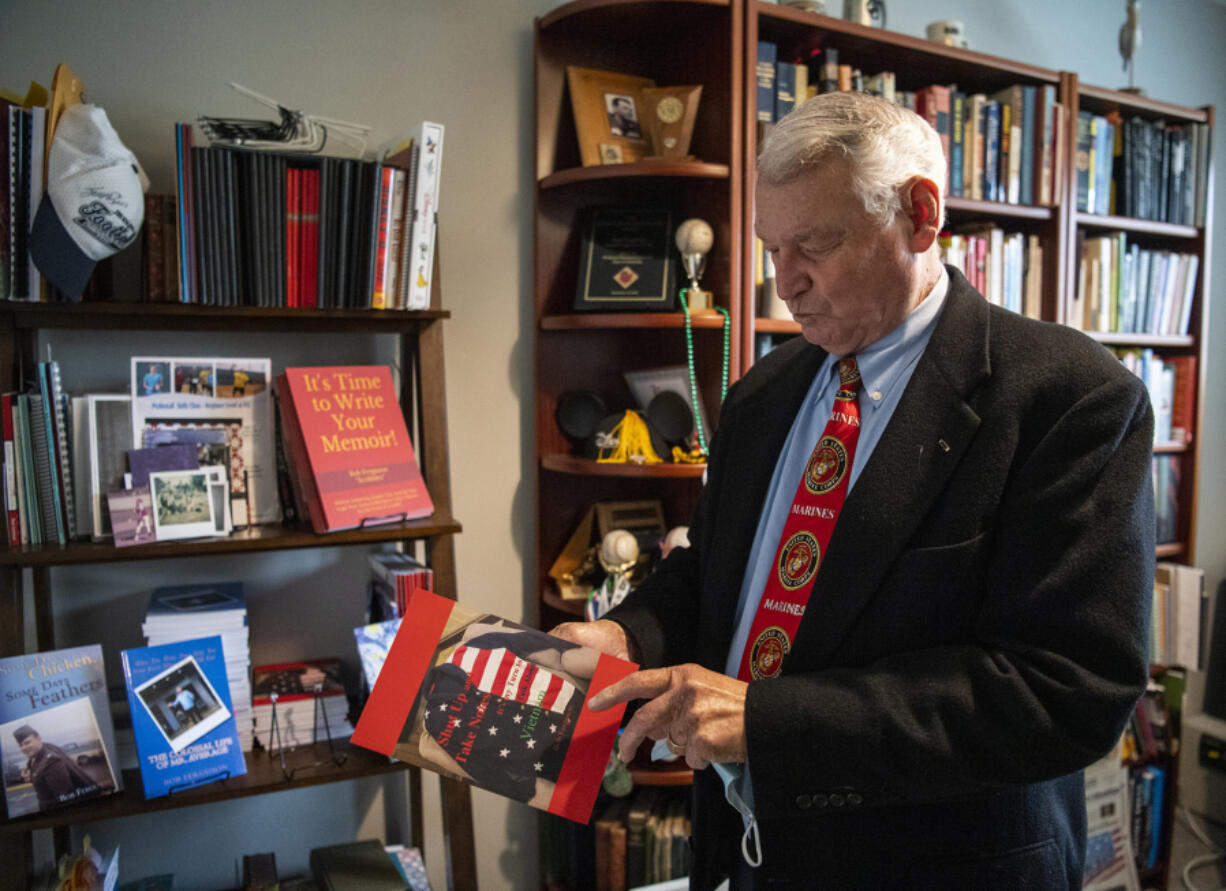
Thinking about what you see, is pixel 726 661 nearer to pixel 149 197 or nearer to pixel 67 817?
pixel 67 817

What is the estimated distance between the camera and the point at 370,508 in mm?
1763

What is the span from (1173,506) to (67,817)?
318cm

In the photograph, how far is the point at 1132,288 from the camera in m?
2.72

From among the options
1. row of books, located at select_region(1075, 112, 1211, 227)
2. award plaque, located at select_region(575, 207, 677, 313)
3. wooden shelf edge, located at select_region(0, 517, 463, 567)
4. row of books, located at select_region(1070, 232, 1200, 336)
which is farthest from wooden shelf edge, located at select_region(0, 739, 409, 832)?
row of books, located at select_region(1075, 112, 1211, 227)

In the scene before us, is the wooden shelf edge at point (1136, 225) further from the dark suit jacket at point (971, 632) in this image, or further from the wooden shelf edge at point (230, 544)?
the wooden shelf edge at point (230, 544)

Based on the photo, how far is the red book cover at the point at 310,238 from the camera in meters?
1.72

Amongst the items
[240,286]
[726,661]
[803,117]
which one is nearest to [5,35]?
A: [240,286]

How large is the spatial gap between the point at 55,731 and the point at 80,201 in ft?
3.12

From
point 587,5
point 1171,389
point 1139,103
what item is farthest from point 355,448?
point 1171,389

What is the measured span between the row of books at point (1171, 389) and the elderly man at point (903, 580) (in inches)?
80.8

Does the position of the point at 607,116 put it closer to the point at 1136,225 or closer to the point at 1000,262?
the point at 1000,262

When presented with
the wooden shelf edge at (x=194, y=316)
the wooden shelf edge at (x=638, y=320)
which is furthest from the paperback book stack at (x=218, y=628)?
the wooden shelf edge at (x=638, y=320)

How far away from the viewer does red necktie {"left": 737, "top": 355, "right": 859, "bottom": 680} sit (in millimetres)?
1088

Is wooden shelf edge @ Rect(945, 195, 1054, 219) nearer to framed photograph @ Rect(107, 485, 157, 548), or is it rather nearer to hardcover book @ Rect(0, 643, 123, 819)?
framed photograph @ Rect(107, 485, 157, 548)
